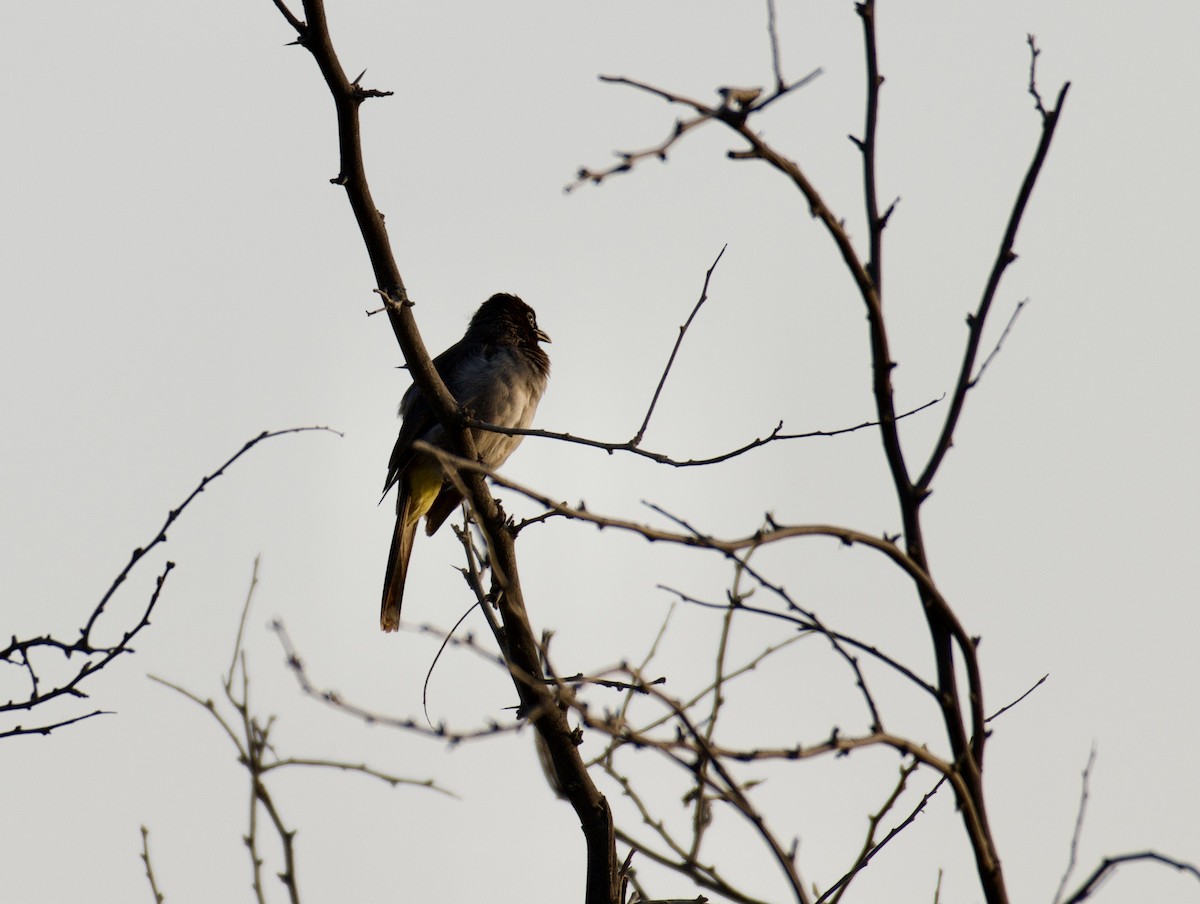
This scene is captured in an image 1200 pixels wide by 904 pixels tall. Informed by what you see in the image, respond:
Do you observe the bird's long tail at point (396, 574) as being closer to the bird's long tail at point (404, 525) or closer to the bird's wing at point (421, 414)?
the bird's long tail at point (404, 525)

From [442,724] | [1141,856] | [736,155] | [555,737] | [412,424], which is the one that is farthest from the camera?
[412,424]

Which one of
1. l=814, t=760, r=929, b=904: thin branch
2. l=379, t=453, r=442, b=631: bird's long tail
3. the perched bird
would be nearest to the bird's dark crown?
the perched bird

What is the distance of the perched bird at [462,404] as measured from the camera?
26.2ft

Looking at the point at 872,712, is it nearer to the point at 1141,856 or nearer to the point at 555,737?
the point at 1141,856


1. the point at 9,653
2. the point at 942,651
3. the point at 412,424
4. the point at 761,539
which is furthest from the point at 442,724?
the point at 412,424

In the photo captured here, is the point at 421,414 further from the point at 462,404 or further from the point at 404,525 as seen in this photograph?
the point at 404,525

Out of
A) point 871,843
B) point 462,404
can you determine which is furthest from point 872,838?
point 462,404

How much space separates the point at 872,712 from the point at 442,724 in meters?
0.71

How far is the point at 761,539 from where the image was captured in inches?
74.1

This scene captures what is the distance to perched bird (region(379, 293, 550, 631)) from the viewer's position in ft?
26.2

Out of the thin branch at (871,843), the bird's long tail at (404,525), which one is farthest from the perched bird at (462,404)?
the thin branch at (871,843)

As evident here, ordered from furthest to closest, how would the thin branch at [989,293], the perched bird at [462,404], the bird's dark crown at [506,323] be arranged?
the bird's dark crown at [506,323], the perched bird at [462,404], the thin branch at [989,293]

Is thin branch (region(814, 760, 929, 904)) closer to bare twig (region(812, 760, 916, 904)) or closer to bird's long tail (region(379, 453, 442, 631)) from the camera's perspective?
bare twig (region(812, 760, 916, 904))

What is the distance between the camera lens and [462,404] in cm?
786
